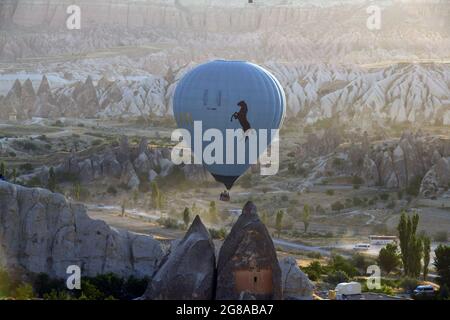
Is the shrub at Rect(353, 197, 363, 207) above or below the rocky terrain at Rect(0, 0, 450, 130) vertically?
below

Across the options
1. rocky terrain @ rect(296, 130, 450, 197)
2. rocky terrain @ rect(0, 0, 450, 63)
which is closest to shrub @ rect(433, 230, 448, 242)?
→ rocky terrain @ rect(296, 130, 450, 197)

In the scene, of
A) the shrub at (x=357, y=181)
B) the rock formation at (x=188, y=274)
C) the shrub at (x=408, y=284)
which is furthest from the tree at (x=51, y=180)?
the rock formation at (x=188, y=274)

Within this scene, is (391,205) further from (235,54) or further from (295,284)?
(235,54)

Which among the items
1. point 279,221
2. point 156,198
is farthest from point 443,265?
point 156,198

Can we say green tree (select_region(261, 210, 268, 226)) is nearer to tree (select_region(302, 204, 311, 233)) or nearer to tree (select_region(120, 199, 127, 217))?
tree (select_region(302, 204, 311, 233))

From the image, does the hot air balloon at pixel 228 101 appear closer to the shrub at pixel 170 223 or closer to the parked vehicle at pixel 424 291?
the parked vehicle at pixel 424 291

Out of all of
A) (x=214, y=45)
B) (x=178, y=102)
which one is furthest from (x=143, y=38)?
(x=178, y=102)

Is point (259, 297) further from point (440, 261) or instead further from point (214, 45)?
point (214, 45)
